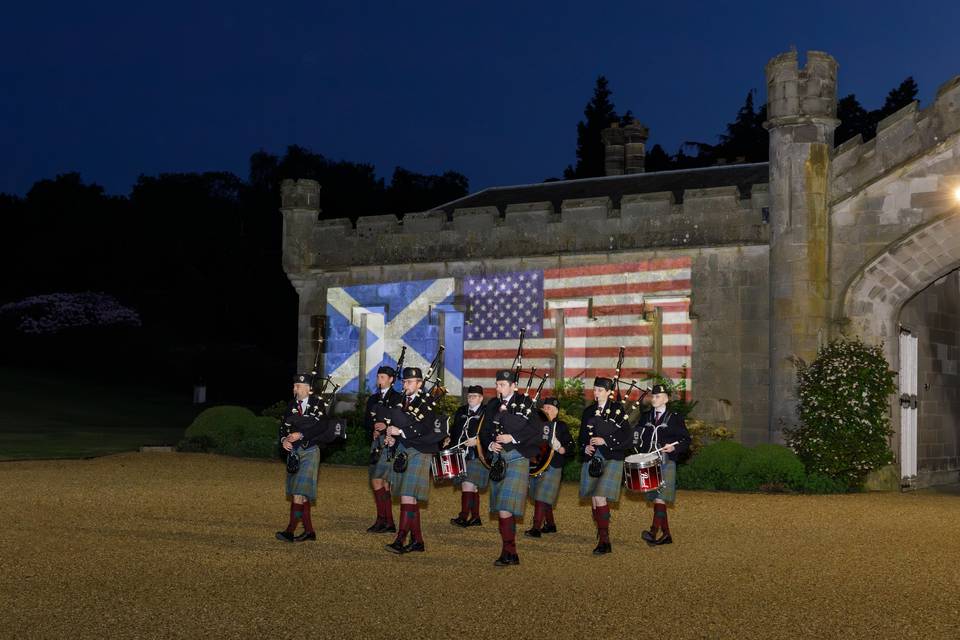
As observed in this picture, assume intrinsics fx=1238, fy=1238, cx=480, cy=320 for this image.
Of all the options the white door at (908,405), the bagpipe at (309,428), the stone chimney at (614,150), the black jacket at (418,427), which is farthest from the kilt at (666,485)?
the stone chimney at (614,150)

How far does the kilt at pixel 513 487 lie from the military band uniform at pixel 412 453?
0.71 metres

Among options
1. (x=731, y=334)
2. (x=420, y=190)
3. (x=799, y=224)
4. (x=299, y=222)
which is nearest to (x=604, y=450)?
(x=799, y=224)

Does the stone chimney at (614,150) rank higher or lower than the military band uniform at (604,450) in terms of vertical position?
higher

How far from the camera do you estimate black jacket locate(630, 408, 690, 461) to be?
1298 cm

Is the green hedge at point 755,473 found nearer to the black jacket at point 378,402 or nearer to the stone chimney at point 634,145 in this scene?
the black jacket at point 378,402

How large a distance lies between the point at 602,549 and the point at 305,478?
122 inches

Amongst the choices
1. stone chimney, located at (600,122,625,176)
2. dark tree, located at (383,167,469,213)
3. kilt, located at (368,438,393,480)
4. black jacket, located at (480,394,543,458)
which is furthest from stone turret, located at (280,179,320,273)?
dark tree, located at (383,167,469,213)

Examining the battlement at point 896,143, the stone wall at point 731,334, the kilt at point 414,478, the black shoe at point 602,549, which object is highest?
the battlement at point 896,143

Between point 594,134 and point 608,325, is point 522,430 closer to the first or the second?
point 608,325

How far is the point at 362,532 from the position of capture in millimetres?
13531

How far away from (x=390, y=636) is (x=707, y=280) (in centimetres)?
1470

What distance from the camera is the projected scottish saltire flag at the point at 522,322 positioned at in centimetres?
2247

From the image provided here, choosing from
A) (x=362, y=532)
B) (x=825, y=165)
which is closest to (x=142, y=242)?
(x=825, y=165)

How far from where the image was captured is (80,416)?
119ft
